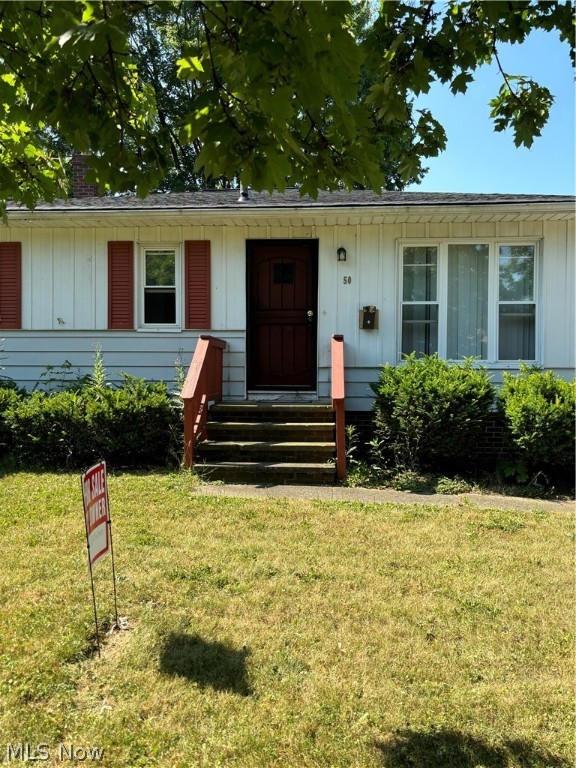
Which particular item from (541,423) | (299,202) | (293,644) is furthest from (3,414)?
(541,423)

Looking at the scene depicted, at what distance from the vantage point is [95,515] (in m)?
2.96

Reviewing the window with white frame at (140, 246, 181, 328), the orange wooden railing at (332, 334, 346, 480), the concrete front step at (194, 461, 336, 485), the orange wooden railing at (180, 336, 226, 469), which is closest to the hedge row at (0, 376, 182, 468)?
the orange wooden railing at (180, 336, 226, 469)

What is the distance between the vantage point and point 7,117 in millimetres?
3156

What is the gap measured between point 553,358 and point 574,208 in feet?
7.25

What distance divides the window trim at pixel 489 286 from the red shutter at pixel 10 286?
622 cm

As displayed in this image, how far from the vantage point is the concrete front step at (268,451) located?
22.7 ft

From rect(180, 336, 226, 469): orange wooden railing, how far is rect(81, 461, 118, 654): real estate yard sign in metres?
3.46

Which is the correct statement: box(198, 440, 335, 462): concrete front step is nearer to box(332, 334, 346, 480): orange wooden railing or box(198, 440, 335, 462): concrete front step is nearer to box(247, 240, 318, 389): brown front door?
box(332, 334, 346, 480): orange wooden railing

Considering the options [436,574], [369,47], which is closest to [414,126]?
[369,47]

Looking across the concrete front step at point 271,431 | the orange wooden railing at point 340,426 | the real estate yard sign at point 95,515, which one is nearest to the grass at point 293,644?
the real estate yard sign at point 95,515

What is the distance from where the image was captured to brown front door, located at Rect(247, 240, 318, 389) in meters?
8.70

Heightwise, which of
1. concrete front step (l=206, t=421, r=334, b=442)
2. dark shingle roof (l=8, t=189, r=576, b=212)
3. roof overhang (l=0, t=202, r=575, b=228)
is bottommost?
concrete front step (l=206, t=421, r=334, b=442)

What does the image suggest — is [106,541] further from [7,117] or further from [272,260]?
A: [272,260]

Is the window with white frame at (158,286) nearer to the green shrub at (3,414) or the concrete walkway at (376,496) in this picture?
the green shrub at (3,414)
